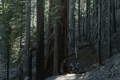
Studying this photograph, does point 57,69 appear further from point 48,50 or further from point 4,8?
point 4,8

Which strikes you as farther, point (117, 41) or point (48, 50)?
point (117, 41)

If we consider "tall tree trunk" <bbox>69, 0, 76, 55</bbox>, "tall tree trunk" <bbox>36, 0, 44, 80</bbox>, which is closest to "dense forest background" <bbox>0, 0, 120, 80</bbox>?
"tall tree trunk" <bbox>36, 0, 44, 80</bbox>

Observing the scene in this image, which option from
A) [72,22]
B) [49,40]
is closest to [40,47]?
[49,40]

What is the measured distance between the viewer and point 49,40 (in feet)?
66.0

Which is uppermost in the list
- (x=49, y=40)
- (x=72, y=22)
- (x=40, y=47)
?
(x=72, y=22)

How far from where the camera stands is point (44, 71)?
19188mm

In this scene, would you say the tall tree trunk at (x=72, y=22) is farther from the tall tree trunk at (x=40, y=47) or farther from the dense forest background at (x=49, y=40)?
the tall tree trunk at (x=40, y=47)

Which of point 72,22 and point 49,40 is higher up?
point 72,22

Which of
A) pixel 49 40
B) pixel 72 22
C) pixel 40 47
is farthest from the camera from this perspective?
pixel 72 22

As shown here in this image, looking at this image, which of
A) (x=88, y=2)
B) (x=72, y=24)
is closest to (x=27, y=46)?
(x=88, y=2)

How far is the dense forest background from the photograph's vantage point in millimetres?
17969

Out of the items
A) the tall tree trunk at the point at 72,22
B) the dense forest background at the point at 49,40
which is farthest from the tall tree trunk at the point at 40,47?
the tall tree trunk at the point at 72,22

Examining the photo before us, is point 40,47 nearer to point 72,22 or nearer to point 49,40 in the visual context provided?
point 49,40

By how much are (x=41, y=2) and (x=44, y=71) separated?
402 cm
